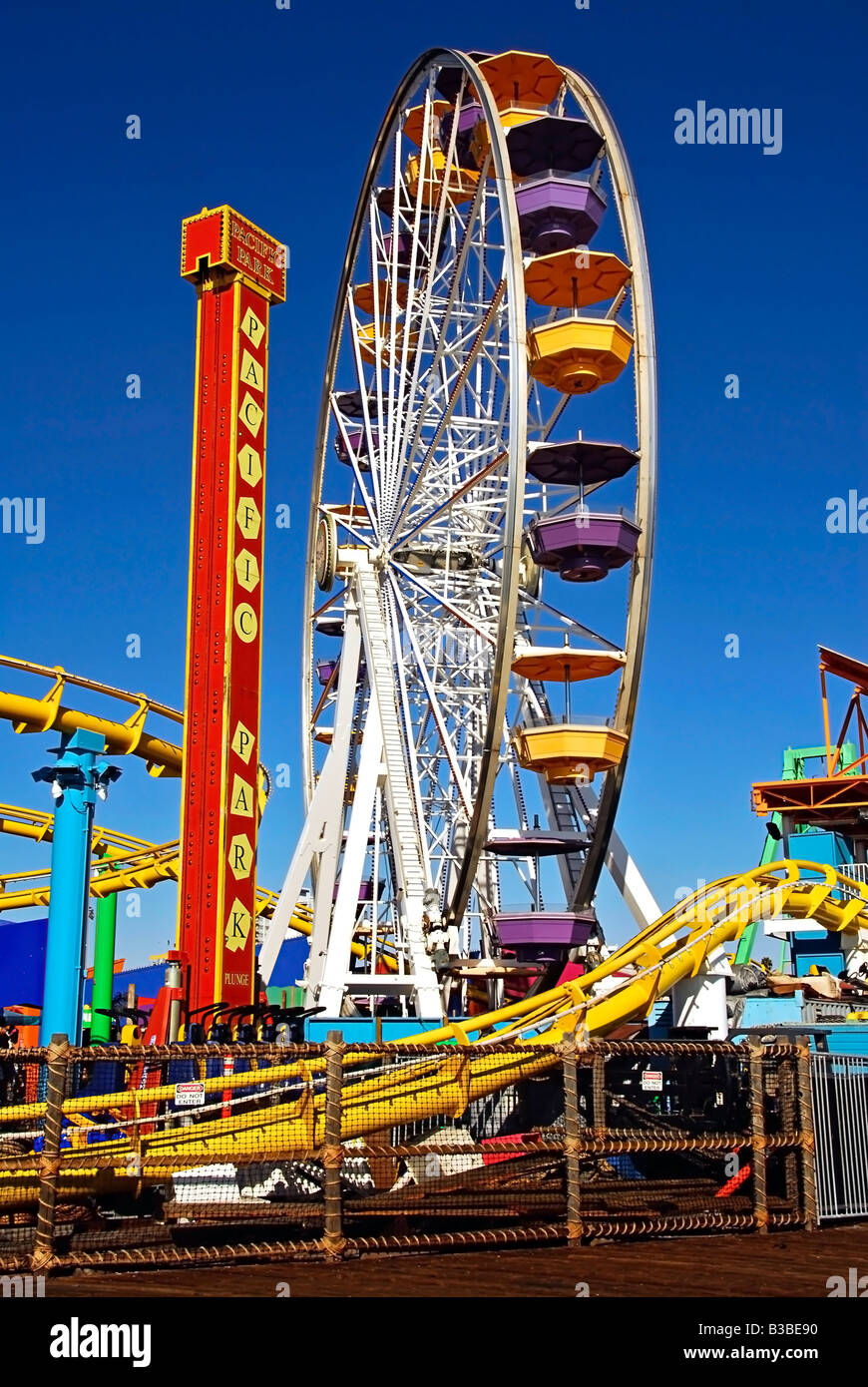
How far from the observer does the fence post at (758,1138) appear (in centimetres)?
933

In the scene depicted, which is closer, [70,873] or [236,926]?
[70,873]

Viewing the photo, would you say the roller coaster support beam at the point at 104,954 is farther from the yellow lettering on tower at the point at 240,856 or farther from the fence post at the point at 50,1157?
the fence post at the point at 50,1157

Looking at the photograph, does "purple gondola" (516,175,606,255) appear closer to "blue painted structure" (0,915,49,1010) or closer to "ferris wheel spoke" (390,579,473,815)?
"ferris wheel spoke" (390,579,473,815)

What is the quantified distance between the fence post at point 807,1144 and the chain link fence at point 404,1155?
0.01 meters

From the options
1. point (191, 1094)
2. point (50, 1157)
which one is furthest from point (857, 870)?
point (50, 1157)

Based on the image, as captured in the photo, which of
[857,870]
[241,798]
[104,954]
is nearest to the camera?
[241,798]

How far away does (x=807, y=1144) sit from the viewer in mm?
9688

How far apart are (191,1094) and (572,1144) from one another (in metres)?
2.61

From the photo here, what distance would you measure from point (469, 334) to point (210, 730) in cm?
825

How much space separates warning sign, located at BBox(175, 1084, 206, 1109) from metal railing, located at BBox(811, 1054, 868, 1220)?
13.6 feet

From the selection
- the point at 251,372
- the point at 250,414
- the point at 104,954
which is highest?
the point at 251,372

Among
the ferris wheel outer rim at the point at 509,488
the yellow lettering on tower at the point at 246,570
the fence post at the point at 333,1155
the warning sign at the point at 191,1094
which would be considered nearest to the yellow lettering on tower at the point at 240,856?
the ferris wheel outer rim at the point at 509,488

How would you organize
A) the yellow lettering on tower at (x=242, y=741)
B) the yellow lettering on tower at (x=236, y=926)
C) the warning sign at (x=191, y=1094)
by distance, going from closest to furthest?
the warning sign at (x=191, y=1094)
the yellow lettering on tower at (x=236, y=926)
the yellow lettering on tower at (x=242, y=741)

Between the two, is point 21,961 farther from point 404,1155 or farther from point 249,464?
point 404,1155
